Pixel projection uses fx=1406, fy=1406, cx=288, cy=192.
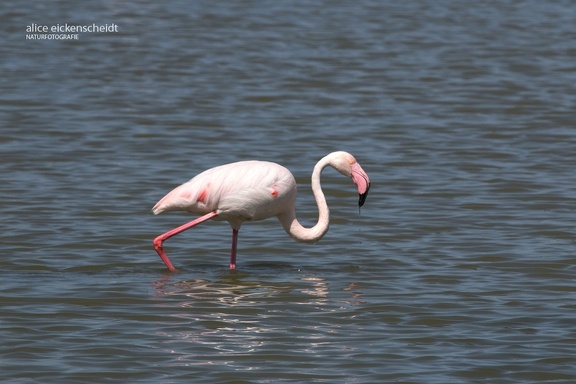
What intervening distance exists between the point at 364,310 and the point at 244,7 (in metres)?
19.9

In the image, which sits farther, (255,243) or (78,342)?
(255,243)

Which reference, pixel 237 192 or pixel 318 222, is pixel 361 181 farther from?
pixel 237 192

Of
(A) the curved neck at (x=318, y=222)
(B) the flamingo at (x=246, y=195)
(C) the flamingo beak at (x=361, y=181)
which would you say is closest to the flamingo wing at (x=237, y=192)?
(B) the flamingo at (x=246, y=195)

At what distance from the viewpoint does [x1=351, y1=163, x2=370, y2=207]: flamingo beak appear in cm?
1024

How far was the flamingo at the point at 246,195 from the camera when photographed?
33.0ft

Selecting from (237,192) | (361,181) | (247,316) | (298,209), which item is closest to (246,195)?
(237,192)

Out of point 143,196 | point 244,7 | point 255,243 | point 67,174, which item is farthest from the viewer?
point 244,7

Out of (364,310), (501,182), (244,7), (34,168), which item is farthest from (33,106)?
(244,7)

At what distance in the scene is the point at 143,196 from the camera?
12.8 m

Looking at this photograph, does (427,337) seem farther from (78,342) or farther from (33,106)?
(33,106)

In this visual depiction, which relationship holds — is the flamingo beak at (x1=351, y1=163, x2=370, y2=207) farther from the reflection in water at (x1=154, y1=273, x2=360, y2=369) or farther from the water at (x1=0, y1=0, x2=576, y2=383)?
the reflection in water at (x1=154, y1=273, x2=360, y2=369)

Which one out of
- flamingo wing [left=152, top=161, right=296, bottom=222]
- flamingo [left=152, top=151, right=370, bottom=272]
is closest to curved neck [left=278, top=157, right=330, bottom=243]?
flamingo [left=152, top=151, right=370, bottom=272]

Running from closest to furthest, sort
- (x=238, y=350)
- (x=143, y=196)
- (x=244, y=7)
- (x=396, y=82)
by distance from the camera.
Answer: (x=238, y=350) → (x=143, y=196) → (x=396, y=82) → (x=244, y=7)

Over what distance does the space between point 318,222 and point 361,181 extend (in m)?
0.44
